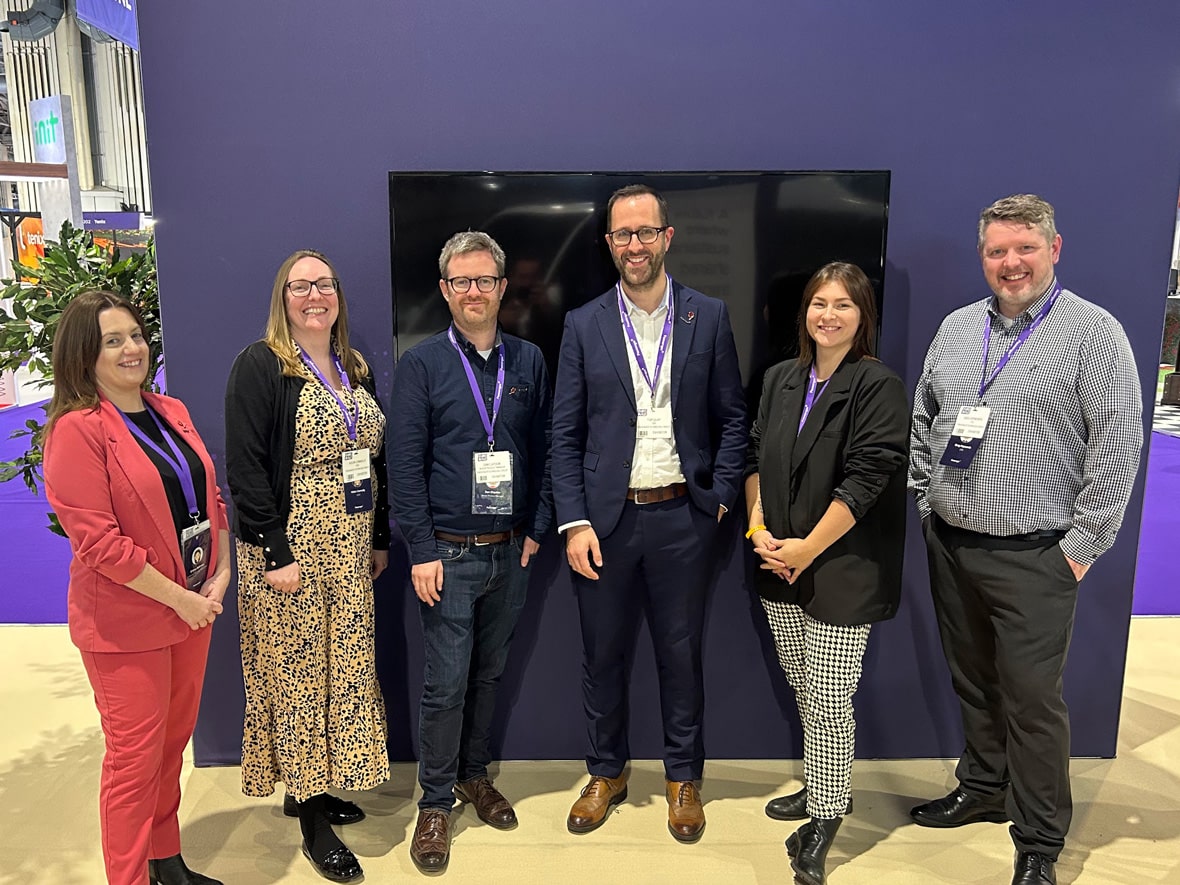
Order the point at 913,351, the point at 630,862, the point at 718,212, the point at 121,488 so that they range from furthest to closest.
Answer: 1. the point at 913,351
2. the point at 718,212
3. the point at 630,862
4. the point at 121,488

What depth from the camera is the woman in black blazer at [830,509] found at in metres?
2.22

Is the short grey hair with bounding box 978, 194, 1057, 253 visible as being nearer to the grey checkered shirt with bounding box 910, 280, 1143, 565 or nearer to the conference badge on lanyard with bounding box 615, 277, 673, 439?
the grey checkered shirt with bounding box 910, 280, 1143, 565

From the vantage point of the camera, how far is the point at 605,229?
2617 mm

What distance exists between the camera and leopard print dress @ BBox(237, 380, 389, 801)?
2250 mm

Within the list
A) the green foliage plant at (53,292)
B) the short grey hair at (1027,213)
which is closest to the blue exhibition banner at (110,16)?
the green foliage plant at (53,292)

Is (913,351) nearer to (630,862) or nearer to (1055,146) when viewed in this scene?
(1055,146)

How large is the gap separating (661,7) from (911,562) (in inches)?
80.2

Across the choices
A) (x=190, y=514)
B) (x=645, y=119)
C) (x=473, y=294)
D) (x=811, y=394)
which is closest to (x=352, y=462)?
(x=190, y=514)

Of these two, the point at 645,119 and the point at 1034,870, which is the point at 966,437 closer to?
the point at 1034,870

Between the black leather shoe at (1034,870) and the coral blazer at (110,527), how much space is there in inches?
91.5

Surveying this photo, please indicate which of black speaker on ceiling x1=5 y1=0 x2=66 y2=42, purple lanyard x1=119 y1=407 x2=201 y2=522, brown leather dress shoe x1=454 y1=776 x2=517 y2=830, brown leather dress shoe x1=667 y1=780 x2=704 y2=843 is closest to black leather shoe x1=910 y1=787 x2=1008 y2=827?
brown leather dress shoe x1=667 y1=780 x2=704 y2=843

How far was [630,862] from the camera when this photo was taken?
96.8 inches

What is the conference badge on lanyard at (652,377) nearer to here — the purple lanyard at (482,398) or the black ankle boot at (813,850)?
the purple lanyard at (482,398)

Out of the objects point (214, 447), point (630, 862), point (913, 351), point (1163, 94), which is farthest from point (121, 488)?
point (1163, 94)
